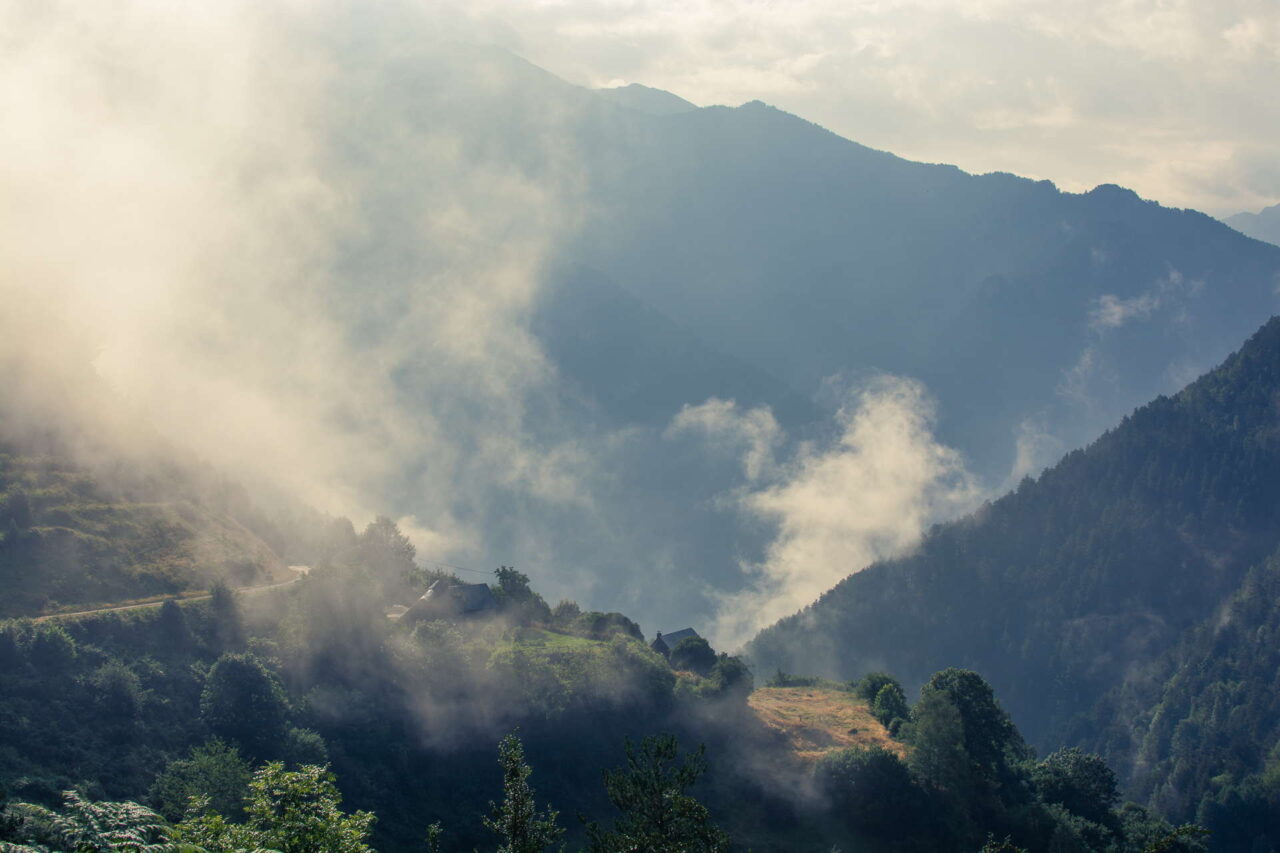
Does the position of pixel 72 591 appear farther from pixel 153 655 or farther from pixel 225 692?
pixel 225 692

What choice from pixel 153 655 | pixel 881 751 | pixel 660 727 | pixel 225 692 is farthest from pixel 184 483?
pixel 881 751

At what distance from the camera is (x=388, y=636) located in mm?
80500

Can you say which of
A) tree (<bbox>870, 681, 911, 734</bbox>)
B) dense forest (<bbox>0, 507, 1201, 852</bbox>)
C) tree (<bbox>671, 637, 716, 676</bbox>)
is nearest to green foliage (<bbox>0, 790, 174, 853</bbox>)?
dense forest (<bbox>0, 507, 1201, 852</bbox>)

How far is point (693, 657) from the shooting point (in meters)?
103

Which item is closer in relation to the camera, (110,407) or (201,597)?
(201,597)

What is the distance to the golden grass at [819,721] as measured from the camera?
85.2 metres

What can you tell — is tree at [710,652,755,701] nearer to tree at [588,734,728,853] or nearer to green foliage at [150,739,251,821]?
green foliage at [150,739,251,821]

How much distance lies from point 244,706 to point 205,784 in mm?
11518

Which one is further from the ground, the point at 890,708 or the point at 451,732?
the point at 451,732

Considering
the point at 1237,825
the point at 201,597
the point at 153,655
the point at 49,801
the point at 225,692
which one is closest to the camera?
Answer: the point at 49,801

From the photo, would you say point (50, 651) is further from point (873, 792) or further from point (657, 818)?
point (873, 792)

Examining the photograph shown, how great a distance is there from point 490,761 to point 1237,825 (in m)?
120

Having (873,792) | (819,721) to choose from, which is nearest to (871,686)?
(819,721)

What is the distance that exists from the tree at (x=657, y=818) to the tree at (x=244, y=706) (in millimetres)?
43845
